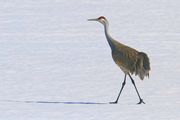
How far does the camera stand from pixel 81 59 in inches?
486

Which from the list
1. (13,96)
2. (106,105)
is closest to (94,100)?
(106,105)

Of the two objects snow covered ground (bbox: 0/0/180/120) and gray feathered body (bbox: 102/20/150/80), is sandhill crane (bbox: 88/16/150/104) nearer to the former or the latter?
gray feathered body (bbox: 102/20/150/80)

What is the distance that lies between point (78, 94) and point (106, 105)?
0.74m

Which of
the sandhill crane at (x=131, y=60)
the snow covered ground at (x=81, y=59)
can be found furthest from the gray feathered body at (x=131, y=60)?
the snow covered ground at (x=81, y=59)

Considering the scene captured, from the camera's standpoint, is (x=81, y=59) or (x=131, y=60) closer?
(x=131, y=60)

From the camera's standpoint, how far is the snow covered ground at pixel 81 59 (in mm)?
8703

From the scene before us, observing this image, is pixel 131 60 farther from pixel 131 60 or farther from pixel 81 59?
pixel 81 59

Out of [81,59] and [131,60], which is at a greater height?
[131,60]

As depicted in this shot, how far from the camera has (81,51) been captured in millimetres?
13164

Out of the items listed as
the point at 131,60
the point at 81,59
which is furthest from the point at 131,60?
the point at 81,59

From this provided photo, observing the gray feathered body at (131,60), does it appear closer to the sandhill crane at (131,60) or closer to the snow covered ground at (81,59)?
the sandhill crane at (131,60)

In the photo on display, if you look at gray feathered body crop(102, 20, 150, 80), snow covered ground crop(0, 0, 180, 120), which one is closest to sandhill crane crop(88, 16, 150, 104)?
gray feathered body crop(102, 20, 150, 80)

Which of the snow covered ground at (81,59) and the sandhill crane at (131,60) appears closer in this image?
the snow covered ground at (81,59)

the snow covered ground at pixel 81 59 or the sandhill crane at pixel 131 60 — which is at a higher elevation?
the sandhill crane at pixel 131 60
